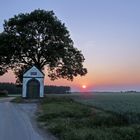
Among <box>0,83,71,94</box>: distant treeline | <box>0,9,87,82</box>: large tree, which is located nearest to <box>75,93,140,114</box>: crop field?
<box>0,9,87,82</box>: large tree

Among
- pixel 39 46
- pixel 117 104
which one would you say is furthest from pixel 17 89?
pixel 117 104

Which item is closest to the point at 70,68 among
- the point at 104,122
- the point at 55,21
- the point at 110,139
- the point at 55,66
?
the point at 55,66

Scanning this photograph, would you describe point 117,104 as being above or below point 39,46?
below

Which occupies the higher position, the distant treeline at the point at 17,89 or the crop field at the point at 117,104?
the distant treeline at the point at 17,89

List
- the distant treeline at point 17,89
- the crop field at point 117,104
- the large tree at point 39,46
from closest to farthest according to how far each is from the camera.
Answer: the crop field at point 117,104 < the large tree at point 39,46 < the distant treeline at point 17,89

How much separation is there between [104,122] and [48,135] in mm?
3284

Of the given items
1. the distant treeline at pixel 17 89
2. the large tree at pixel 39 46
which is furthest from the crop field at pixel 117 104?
the distant treeline at pixel 17 89

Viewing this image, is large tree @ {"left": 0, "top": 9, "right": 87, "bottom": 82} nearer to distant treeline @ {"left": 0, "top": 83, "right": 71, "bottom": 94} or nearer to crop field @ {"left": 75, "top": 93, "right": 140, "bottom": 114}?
crop field @ {"left": 75, "top": 93, "right": 140, "bottom": 114}

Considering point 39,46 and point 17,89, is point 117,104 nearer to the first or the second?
point 39,46

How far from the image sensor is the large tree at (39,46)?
210ft

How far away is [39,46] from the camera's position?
6544 cm

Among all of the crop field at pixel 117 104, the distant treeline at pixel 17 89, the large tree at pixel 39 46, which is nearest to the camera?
the crop field at pixel 117 104

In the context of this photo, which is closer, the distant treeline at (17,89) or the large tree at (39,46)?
the large tree at (39,46)

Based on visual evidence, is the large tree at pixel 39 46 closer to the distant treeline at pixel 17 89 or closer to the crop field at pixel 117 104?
the crop field at pixel 117 104
